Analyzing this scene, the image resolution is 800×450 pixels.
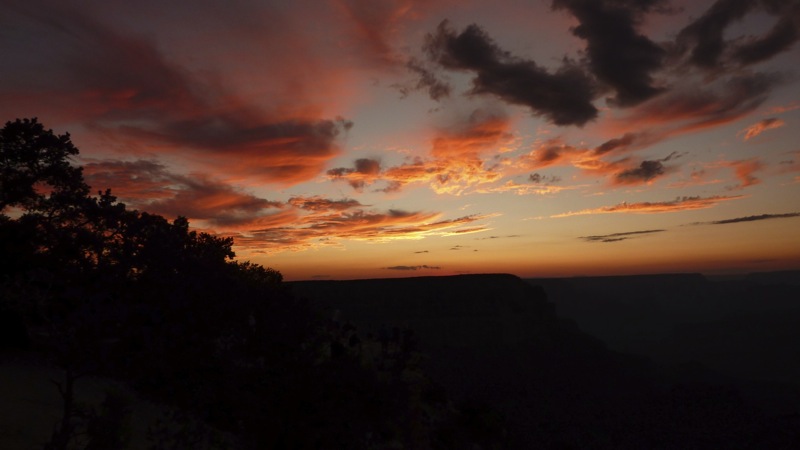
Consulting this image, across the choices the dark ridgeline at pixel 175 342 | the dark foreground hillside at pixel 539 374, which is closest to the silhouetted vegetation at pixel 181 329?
the dark ridgeline at pixel 175 342

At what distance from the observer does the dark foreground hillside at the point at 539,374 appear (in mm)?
65125

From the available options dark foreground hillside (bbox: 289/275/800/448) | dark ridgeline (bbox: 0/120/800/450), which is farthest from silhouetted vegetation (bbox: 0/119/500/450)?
dark foreground hillside (bbox: 289/275/800/448)

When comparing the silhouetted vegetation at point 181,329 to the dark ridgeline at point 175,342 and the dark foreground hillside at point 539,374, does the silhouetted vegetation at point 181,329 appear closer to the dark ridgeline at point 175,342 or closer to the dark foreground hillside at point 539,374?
the dark ridgeline at point 175,342

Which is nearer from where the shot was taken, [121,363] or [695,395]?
[121,363]

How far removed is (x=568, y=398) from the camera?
78.3 m

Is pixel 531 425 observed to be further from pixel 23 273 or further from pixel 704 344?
pixel 704 344

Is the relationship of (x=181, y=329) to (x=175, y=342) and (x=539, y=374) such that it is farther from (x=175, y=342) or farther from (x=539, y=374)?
(x=539, y=374)

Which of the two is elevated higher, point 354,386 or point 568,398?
point 354,386

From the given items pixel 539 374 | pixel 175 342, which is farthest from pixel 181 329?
pixel 539 374

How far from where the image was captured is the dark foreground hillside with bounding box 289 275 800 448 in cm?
6512

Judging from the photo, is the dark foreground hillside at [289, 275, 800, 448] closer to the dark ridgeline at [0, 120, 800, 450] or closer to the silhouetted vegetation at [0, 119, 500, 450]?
the dark ridgeline at [0, 120, 800, 450]

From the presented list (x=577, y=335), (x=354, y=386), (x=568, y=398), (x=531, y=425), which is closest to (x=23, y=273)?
(x=354, y=386)

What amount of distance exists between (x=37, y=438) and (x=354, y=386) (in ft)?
40.0

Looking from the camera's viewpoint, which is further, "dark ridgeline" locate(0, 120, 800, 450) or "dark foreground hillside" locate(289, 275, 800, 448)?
"dark foreground hillside" locate(289, 275, 800, 448)
